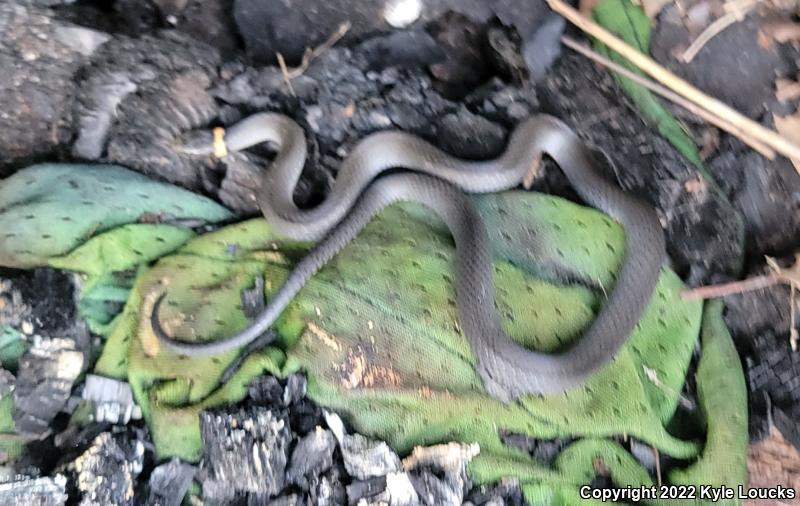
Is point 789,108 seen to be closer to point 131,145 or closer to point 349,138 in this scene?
point 349,138

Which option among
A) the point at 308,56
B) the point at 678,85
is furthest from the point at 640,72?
the point at 308,56

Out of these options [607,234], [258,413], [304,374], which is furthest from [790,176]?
[258,413]

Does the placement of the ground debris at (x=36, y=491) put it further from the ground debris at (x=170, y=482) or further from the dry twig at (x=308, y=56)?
the dry twig at (x=308, y=56)

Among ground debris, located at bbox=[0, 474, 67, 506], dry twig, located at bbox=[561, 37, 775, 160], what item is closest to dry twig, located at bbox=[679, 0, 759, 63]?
dry twig, located at bbox=[561, 37, 775, 160]

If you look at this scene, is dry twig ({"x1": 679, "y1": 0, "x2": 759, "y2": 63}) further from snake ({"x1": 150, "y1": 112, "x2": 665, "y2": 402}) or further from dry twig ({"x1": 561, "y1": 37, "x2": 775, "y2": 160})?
snake ({"x1": 150, "y1": 112, "x2": 665, "y2": 402})

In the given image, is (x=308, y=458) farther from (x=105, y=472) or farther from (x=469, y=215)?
(x=469, y=215)

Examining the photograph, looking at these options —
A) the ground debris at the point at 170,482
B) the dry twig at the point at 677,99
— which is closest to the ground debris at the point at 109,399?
the ground debris at the point at 170,482
